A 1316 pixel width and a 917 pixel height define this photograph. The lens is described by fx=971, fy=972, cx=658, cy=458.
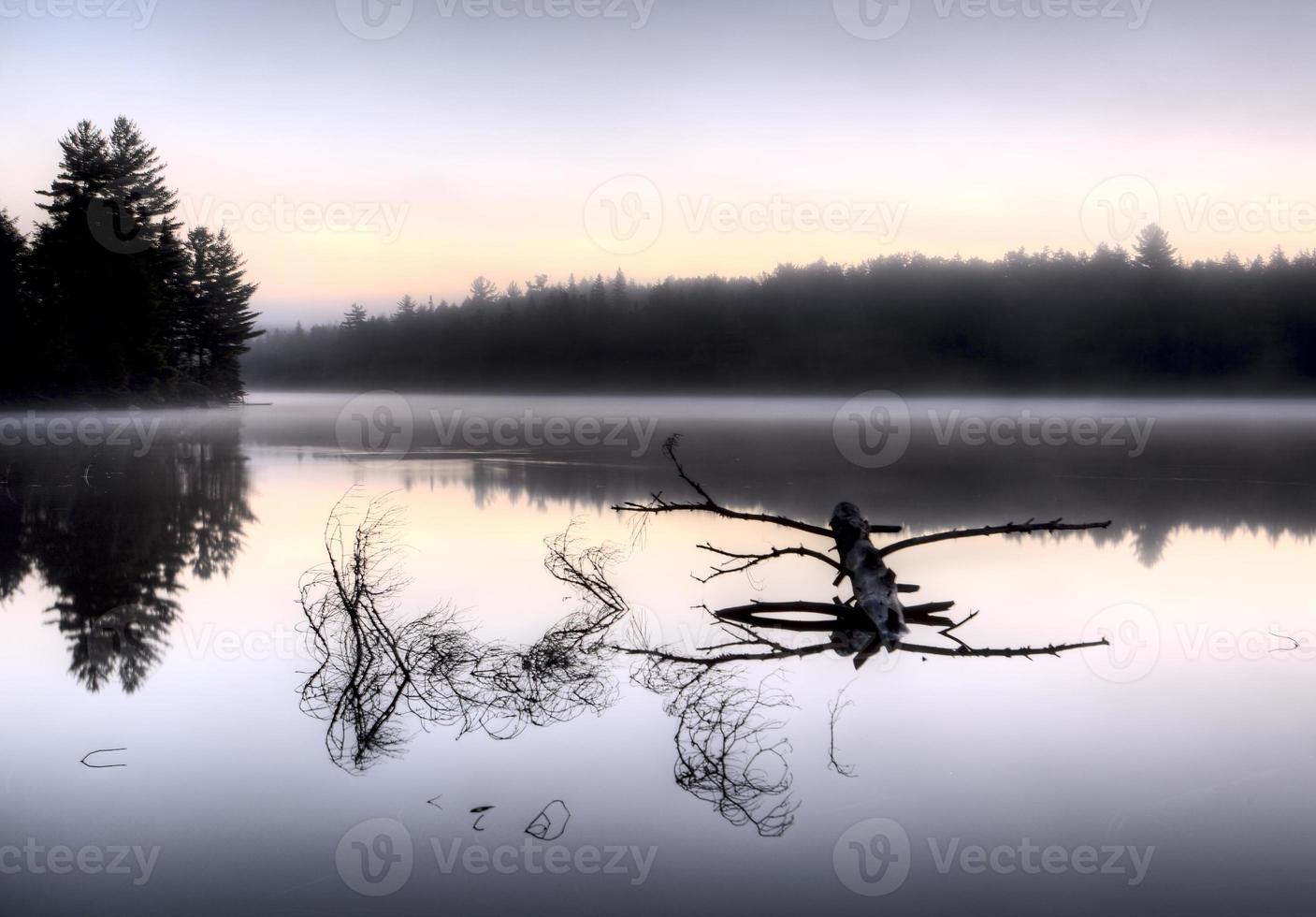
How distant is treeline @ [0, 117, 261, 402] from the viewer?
4522cm

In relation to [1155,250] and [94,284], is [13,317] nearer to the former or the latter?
[94,284]

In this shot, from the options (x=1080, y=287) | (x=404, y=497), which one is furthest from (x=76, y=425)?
(x=1080, y=287)

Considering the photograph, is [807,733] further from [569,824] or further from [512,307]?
[512,307]

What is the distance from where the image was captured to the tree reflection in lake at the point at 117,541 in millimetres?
8156

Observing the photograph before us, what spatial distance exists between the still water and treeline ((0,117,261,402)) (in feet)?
126

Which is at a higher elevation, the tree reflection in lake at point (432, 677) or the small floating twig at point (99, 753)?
the tree reflection in lake at point (432, 677)

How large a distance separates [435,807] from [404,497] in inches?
535

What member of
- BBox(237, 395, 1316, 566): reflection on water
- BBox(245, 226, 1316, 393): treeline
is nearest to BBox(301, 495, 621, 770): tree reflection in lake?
BBox(237, 395, 1316, 566): reflection on water

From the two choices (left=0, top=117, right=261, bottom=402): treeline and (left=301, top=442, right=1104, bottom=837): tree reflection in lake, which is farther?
(left=0, top=117, right=261, bottom=402): treeline

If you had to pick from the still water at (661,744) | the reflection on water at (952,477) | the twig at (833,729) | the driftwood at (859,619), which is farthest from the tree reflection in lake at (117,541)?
the twig at (833,729)

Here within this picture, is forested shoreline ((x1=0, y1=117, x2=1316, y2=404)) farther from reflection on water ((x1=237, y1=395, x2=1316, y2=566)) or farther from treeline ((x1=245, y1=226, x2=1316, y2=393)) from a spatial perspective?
reflection on water ((x1=237, y1=395, x2=1316, y2=566))

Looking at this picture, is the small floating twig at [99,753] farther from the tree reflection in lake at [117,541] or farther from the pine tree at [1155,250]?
the pine tree at [1155,250]

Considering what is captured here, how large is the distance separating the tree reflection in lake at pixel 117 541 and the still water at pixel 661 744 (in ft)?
0.23

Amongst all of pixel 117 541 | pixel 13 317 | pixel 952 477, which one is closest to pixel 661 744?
pixel 117 541
